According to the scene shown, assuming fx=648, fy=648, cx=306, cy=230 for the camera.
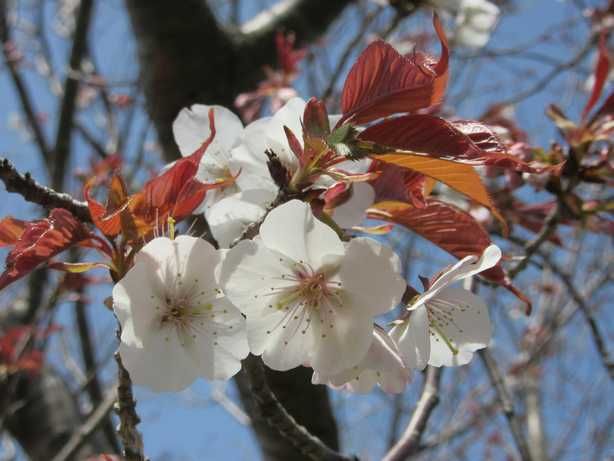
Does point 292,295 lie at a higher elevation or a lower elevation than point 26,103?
higher

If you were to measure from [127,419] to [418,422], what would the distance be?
488mm

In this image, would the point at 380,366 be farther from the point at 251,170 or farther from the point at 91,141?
the point at 91,141

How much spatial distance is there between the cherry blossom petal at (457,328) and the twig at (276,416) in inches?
7.5

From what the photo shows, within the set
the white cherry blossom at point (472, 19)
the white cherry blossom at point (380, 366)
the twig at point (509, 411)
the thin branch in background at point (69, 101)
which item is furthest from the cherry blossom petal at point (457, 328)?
the thin branch in background at point (69, 101)

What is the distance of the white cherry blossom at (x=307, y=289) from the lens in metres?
0.60

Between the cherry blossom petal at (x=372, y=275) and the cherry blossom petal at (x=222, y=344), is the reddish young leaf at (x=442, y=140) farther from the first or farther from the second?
the cherry blossom petal at (x=222, y=344)

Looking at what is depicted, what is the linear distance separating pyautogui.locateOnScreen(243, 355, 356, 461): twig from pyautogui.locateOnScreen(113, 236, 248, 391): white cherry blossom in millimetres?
88

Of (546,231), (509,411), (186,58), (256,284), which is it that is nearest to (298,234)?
(256,284)

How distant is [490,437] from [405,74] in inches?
152

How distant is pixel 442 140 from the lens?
58cm

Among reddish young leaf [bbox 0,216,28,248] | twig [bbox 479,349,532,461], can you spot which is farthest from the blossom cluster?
twig [bbox 479,349,532,461]

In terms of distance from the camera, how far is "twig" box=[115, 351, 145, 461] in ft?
2.10

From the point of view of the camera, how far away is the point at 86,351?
2.06m

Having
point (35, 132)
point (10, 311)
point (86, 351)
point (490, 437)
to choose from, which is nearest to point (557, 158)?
point (86, 351)
